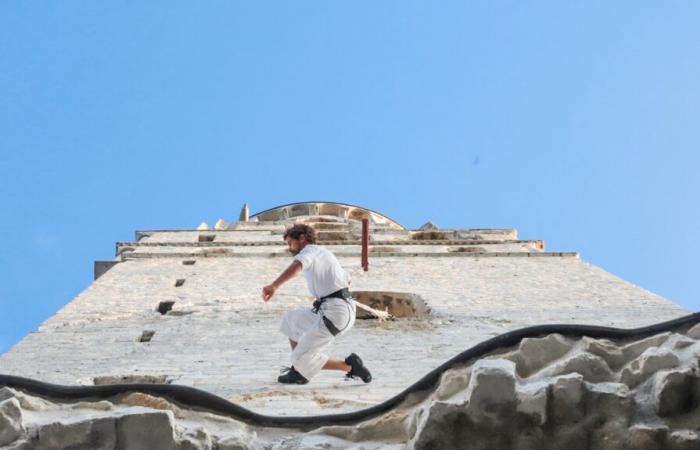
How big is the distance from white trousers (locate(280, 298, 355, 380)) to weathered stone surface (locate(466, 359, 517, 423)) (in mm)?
3341

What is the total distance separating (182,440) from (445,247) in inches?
608

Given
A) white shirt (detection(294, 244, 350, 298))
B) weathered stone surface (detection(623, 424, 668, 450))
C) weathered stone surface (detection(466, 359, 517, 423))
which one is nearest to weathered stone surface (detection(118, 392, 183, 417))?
weathered stone surface (detection(466, 359, 517, 423))

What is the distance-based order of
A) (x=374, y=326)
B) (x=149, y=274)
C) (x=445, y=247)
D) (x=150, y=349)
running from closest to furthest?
1. (x=150, y=349)
2. (x=374, y=326)
3. (x=149, y=274)
4. (x=445, y=247)

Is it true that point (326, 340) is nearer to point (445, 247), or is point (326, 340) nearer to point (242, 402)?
point (242, 402)

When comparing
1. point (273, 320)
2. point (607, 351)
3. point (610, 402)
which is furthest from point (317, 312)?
point (273, 320)

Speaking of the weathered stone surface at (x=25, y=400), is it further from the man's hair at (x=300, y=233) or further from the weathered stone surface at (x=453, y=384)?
the man's hair at (x=300, y=233)

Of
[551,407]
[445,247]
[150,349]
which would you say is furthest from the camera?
[445,247]

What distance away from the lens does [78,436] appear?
10.7 feet

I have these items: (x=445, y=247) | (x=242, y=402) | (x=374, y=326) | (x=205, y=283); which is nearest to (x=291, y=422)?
(x=242, y=402)

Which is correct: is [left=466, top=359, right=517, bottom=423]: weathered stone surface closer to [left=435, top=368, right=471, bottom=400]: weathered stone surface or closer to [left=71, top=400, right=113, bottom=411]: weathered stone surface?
[left=435, top=368, right=471, bottom=400]: weathered stone surface

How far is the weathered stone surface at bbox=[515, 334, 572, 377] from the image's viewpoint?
3465 millimetres

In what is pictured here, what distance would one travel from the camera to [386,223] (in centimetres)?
3070

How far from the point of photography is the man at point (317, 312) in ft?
21.3

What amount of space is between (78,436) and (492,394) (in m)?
1.28
